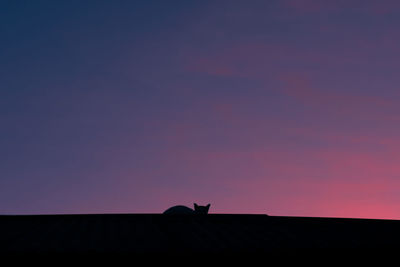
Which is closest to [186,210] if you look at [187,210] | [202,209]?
[187,210]

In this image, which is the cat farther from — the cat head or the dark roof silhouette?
the dark roof silhouette

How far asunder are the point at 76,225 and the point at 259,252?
8.36m

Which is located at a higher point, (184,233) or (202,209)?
(202,209)

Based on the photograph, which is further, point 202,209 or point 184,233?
point 202,209

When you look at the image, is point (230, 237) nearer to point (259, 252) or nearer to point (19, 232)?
point (259, 252)

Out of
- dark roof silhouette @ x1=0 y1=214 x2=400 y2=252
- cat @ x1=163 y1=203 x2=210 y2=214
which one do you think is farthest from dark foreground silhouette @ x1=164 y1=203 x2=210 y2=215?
dark roof silhouette @ x1=0 y1=214 x2=400 y2=252

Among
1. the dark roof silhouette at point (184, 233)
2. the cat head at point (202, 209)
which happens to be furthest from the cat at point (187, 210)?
the dark roof silhouette at point (184, 233)

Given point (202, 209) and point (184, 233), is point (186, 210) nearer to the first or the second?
point (202, 209)

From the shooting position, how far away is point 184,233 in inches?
796

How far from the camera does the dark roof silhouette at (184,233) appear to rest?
698 inches

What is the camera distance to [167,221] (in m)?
23.5

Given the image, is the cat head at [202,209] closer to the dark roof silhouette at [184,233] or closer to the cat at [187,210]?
the cat at [187,210]

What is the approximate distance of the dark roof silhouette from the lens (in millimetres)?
17719

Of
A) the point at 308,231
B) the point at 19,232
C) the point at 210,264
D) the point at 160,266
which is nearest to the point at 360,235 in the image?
the point at 308,231
